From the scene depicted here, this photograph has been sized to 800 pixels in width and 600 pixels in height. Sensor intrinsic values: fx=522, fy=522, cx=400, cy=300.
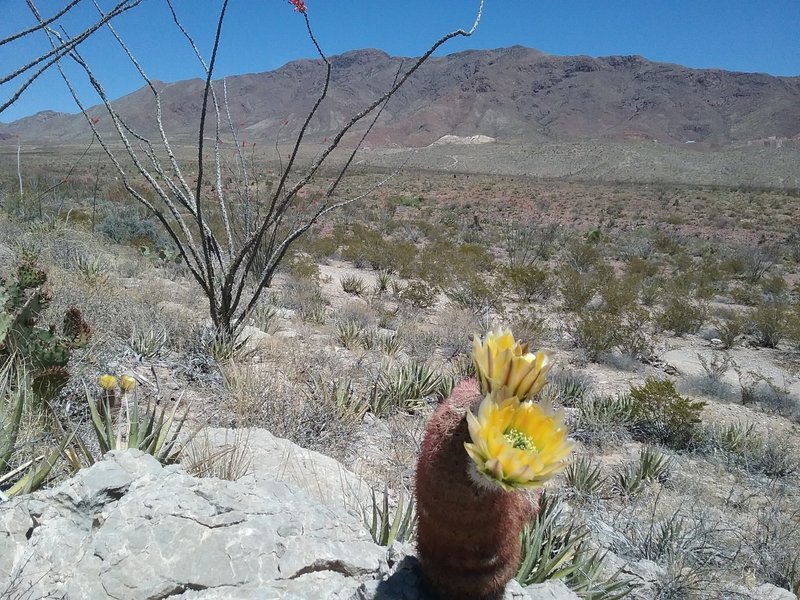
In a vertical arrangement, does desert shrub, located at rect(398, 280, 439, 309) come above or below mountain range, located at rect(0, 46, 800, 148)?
below

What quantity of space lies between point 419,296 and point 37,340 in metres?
7.07

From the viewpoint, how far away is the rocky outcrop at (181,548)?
5.45ft

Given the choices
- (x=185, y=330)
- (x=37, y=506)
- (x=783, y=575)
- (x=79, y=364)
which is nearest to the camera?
(x=37, y=506)

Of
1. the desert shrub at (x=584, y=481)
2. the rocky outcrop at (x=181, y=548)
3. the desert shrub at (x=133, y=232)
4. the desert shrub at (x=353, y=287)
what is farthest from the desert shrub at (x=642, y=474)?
the desert shrub at (x=133, y=232)

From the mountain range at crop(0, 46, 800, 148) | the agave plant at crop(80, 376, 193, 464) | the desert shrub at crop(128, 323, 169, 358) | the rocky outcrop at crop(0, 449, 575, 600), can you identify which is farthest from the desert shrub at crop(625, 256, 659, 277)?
the mountain range at crop(0, 46, 800, 148)

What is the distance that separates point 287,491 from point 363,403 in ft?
7.87

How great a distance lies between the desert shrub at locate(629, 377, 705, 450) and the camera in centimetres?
548

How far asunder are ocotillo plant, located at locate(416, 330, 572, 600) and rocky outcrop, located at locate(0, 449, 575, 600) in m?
0.20

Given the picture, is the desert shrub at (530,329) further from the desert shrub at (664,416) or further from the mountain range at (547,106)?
the mountain range at (547,106)

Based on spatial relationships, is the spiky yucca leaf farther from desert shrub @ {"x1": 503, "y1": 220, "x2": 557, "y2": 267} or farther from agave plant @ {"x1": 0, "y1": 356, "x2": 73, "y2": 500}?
desert shrub @ {"x1": 503, "y1": 220, "x2": 557, "y2": 267}

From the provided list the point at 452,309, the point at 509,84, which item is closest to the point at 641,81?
the point at 509,84

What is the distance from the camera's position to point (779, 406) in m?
6.85

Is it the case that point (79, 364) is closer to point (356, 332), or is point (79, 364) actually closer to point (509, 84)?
point (356, 332)

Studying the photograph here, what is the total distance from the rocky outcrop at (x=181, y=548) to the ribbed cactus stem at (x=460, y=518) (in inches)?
6.1
